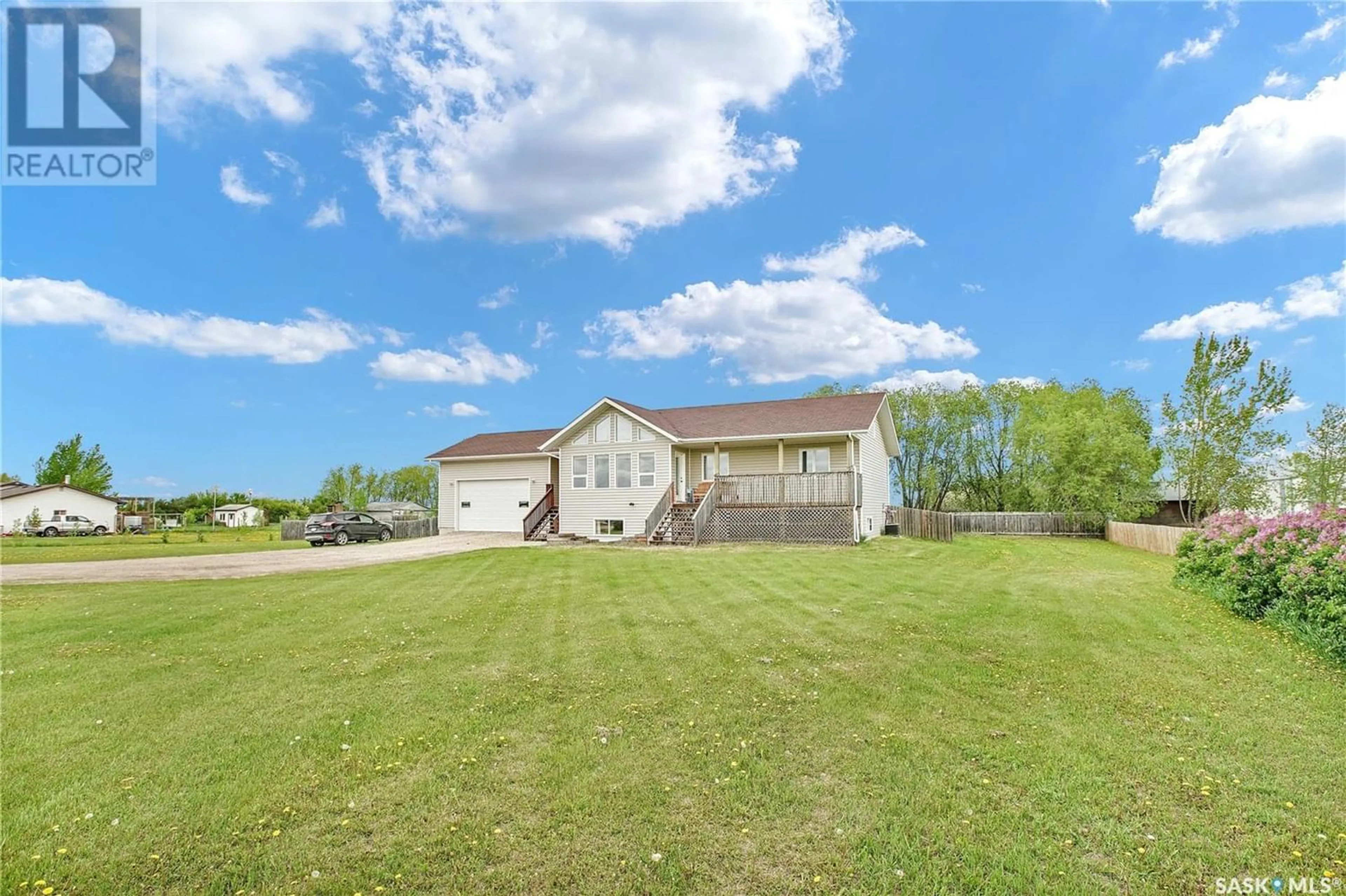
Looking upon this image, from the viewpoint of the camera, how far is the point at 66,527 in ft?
139

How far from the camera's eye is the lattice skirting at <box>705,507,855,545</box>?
20.1m

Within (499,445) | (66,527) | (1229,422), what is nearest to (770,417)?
(499,445)

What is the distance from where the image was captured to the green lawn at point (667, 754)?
2.92 m

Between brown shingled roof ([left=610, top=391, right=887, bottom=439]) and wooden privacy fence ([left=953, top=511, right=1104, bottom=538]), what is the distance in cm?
1011

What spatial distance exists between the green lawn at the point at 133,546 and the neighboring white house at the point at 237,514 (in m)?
25.2

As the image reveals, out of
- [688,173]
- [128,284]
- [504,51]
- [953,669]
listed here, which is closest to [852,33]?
[688,173]

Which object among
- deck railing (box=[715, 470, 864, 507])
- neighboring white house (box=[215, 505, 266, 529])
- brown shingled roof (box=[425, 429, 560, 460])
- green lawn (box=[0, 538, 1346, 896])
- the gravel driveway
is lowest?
neighboring white house (box=[215, 505, 266, 529])

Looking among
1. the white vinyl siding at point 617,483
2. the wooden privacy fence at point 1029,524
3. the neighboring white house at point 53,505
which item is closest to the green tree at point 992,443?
the wooden privacy fence at point 1029,524

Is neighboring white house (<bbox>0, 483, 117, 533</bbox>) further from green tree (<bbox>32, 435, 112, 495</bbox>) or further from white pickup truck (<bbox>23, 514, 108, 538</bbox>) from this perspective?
green tree (<bbox>32, 435, 112, 495</bbox>)

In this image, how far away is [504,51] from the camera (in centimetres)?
1341

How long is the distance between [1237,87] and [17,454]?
29384mm

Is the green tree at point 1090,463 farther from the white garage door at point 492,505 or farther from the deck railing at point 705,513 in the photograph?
the white garage door at point 492,505

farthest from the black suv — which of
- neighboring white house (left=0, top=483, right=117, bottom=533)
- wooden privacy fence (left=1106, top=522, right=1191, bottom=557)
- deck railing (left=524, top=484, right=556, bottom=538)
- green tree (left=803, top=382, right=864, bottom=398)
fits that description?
neighboring white house (left=0, top=483, right=117, bottom=533)

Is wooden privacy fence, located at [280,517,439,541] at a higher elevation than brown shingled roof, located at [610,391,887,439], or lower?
lower
